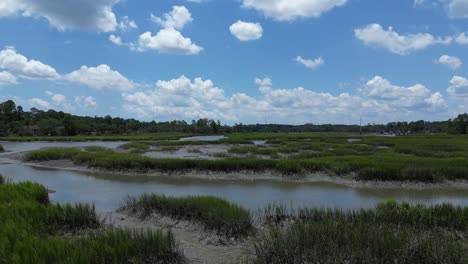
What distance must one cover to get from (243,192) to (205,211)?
652cm

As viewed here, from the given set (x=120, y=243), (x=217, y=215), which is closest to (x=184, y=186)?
(x=217, y=215)

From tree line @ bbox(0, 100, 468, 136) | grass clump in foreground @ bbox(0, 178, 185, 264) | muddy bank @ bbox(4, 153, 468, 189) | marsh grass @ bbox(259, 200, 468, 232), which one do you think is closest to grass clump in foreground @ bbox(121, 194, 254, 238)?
marsh grass @ bbox(259, 200, 468, 232)

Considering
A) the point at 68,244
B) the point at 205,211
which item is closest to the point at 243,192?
the point at 205,211

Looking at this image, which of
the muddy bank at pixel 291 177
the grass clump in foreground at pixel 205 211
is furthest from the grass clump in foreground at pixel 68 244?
the muddy bank at pixel 291 177

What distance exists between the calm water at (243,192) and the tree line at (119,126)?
266ft

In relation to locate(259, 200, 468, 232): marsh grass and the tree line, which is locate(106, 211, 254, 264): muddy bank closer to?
locate(259, 200, 468, 232): marsh grass

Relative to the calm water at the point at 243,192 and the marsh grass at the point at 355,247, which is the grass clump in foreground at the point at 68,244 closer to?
the marsh grass at the point at 355,247

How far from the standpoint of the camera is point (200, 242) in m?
8.66

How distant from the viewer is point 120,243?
6406 millimetres

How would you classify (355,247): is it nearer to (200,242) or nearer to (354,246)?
(354,246)

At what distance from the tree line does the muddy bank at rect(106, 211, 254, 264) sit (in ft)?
298

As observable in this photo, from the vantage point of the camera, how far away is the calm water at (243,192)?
14219 millimetres

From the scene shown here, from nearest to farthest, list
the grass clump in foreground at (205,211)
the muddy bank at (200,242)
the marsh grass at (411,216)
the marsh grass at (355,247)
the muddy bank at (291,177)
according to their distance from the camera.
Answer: the marsh grass at (355,247) → the muddy bank at (200,242) → the grass clump in foreground at (205,211) → the marsh grass at (411,216) → the muddy bank at (291,177)

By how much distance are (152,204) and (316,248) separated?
6.71 metres
